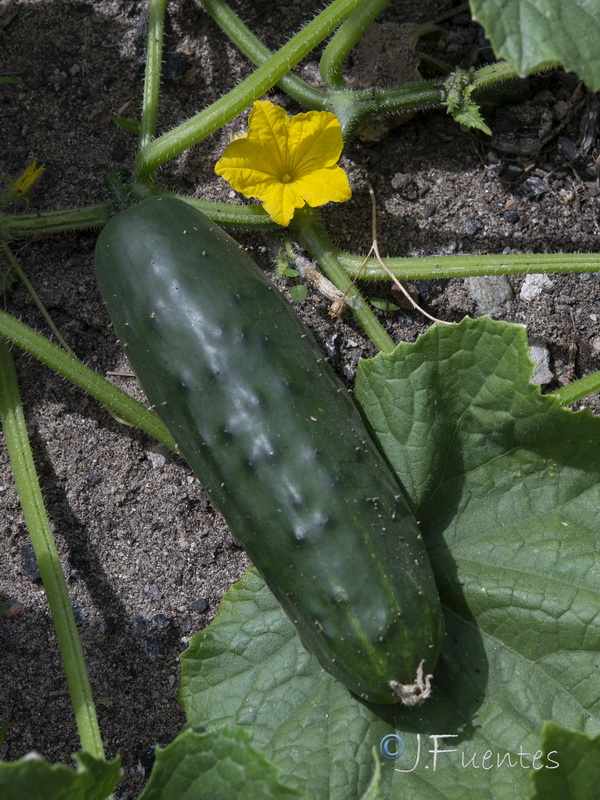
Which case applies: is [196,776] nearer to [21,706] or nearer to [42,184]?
[21,706]

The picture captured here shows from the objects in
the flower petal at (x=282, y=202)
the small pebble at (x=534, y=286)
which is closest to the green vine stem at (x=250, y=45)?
the flower petal at (x=282, y=202)

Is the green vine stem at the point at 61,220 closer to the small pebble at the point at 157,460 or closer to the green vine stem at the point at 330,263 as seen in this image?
the green vine stem at the point at 330,263

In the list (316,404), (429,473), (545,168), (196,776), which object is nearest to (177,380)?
(316,404)

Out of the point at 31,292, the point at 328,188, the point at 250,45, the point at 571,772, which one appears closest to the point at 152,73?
the point at 250,45

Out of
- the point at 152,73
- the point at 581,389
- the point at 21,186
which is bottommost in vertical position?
the point at 581,389

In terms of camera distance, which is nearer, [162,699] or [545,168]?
[162,699]

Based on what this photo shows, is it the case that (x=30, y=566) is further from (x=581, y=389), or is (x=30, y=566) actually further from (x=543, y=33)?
(x=543, y=33)

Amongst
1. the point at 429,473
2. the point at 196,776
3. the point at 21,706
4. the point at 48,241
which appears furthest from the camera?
the point at 48,241
